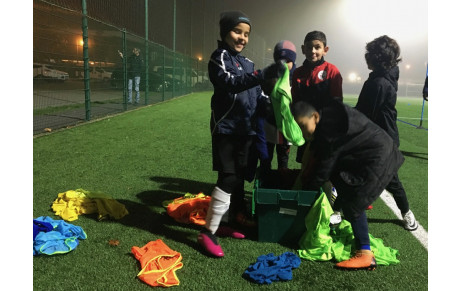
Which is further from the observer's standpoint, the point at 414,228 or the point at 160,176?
the point at 160,176

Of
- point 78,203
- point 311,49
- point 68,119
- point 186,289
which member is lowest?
point 186,289

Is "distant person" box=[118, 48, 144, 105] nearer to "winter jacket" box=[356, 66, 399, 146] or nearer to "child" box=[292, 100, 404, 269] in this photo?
"winter jacket" box=[356, 66, 399, 146]

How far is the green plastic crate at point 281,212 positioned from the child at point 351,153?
25 centimetres

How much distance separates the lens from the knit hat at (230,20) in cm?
267

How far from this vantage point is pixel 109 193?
4.03 meters

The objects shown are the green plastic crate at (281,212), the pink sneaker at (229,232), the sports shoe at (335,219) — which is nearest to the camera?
the green plastic crate at (281,212)

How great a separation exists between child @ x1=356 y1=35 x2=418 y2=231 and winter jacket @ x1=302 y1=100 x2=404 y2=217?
0.94m

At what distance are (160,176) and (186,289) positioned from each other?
8.57 ft

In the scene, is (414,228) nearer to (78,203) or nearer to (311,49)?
(311,49)

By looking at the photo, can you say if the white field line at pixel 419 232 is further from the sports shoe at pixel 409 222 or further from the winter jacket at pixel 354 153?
the winter jacket at pixel 354 153

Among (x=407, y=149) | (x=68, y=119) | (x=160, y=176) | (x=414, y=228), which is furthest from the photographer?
(x=68, y=119)

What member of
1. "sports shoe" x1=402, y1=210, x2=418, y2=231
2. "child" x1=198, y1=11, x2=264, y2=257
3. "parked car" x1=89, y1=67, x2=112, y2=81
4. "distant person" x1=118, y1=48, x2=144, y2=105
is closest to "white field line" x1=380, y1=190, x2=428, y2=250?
"sports shoe" x1=402, y1=210, x2=418, y2=231

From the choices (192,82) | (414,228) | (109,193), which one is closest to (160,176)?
(109,193)

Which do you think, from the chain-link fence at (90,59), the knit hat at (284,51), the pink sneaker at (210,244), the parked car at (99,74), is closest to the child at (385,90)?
the knit hat at (284,51)
